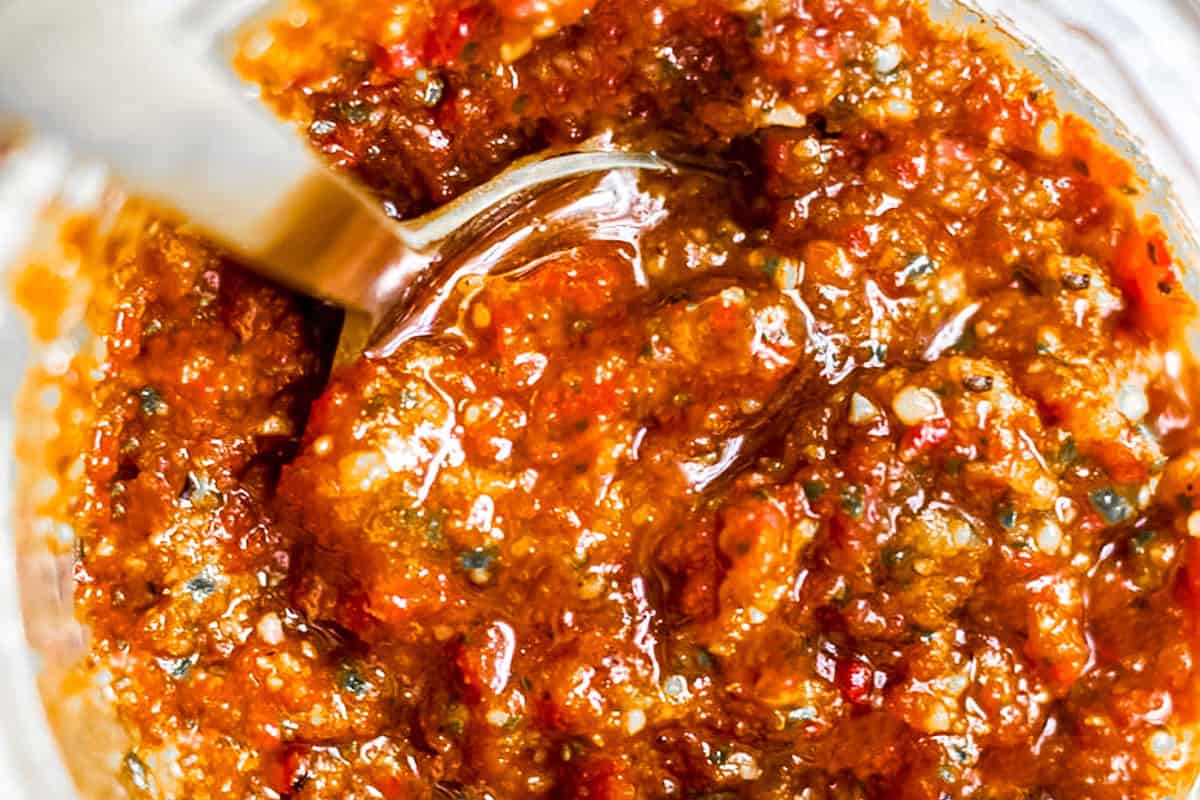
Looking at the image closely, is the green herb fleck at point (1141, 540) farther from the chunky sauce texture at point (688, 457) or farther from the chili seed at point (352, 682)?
the chili seed at point (352, 682)

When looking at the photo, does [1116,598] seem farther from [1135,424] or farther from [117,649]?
[117,649]

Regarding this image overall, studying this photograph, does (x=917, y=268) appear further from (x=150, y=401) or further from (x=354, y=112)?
(x=150, y=401)

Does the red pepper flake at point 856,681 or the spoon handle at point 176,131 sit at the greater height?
the spoon handle at point 176,131

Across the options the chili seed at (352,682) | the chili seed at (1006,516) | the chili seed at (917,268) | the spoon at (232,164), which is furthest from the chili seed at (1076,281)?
the chili seed at (352,682)

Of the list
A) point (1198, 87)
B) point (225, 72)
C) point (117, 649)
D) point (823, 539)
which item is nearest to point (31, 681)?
point (117, 649)

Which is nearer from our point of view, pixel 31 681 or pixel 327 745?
pixel 31 681

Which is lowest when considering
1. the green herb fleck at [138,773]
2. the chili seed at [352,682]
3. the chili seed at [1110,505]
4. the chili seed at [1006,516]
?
the green herb fleck at [138,773]

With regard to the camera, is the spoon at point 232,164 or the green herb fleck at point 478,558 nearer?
the spoon at point 232,164
